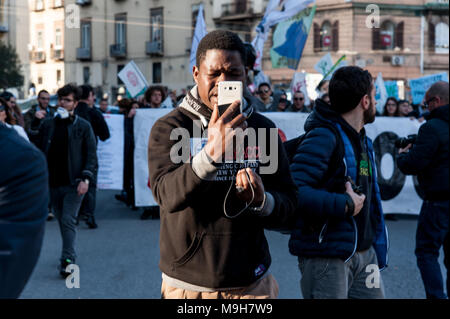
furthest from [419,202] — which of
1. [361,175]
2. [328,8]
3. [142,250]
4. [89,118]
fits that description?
[328,8]

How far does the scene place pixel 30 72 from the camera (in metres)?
38.2

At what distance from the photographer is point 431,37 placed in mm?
38344

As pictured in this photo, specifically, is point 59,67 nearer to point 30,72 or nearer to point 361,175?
point 30,72

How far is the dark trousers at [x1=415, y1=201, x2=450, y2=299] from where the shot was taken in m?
4.75

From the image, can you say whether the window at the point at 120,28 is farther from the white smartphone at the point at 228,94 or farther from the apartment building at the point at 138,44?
the white smartphone at the point at 228,94

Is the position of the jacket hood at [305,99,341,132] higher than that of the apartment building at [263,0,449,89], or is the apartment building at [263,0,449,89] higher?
the apartment building at [263,0,449,89]

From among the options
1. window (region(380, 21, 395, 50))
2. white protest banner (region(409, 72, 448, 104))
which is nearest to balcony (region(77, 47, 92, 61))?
window (region(380, 21, 395, 50))

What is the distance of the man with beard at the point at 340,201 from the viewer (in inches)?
118

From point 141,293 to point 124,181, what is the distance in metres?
4.99

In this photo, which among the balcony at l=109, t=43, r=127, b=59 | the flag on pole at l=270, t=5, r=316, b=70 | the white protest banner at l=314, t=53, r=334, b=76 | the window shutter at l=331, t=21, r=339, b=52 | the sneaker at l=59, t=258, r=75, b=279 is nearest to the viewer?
the sneaker at l=59, t=258, r=75, b=279

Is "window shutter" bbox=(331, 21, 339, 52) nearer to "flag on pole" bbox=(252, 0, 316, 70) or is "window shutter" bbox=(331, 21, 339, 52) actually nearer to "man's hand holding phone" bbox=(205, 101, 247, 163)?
"flag on pole" bbox=(252, 0, 316, 70)

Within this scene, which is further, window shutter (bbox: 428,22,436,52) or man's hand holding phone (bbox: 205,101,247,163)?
window shutter (bbox: 428,22,436,52)

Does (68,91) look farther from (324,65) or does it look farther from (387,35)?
(387,35)

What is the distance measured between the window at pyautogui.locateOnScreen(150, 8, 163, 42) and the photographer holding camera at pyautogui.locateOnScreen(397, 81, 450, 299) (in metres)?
33.9
